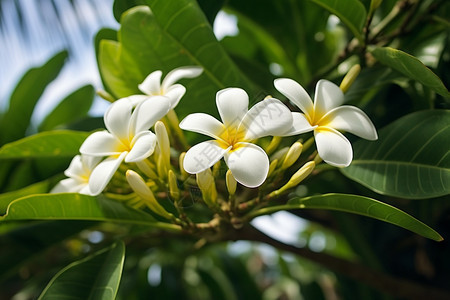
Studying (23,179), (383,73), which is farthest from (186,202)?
(23,179)

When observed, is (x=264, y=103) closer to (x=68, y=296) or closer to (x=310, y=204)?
(x=310, y=204)

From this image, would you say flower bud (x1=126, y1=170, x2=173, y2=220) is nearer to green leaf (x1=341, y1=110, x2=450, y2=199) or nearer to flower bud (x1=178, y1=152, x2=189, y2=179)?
flower bud (x1=178, y1=152, x2=189, y2=179)

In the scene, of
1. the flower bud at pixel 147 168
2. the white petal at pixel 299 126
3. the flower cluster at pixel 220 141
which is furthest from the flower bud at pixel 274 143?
the flower bud at pixel 147 168

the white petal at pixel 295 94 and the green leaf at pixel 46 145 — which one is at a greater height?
the white petal at pixel 295 94

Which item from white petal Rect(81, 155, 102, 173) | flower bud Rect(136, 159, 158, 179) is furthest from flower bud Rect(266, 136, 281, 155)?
white petal Rect(81, 155, 102, 173)

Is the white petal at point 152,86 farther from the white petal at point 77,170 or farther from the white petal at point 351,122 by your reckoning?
the white petal at point 351,122

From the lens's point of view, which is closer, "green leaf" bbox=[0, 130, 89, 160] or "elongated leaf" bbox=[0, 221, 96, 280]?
"green leaf" bbox=[0, 130, 89, 160]

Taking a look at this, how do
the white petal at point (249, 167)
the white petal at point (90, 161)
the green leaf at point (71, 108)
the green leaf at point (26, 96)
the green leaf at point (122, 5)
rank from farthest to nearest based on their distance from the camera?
the green leaf at point (71, 108)
the green leaf at point (26, 96)
the green leaf at point (122, 5)
the white petal at point (90, 161)
the white petal at point (249, 167)

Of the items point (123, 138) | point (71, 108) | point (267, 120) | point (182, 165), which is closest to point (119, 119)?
point (123, 138)
